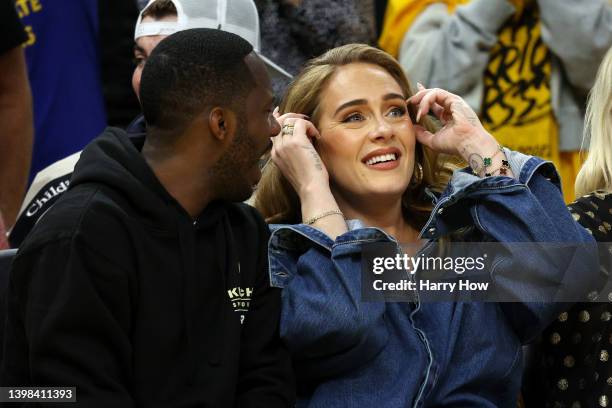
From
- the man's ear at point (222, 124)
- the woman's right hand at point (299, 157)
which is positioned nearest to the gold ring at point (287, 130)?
the woman's right hand at point (299, 157)

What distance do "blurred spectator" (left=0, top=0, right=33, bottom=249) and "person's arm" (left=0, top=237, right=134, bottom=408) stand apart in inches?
65.8

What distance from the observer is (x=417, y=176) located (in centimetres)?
369

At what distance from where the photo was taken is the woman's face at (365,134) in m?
3.45

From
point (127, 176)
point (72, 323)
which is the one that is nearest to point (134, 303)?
point (72, 323)

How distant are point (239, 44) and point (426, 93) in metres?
0.85

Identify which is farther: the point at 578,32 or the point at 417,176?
the point at 578,32

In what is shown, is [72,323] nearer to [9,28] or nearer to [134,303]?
[134,303]

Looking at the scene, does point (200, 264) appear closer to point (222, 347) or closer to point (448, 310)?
point (222, 347)

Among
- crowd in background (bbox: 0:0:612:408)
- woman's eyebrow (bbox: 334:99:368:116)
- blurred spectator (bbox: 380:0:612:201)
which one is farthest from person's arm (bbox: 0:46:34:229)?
blurred spectator (bbox: 380:0:612:201)

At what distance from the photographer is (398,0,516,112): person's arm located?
4.89 meters

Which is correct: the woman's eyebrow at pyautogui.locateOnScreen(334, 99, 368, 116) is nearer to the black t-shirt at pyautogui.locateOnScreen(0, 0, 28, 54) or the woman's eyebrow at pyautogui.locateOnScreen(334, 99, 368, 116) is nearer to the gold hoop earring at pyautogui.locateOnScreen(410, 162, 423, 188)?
the gold hoop earring at pyautogui.locateOnScreen(410, 162, 423, 188)

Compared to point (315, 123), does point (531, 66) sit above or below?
below

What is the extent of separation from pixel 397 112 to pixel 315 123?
9.9 inches

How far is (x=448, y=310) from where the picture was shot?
3188 mm
